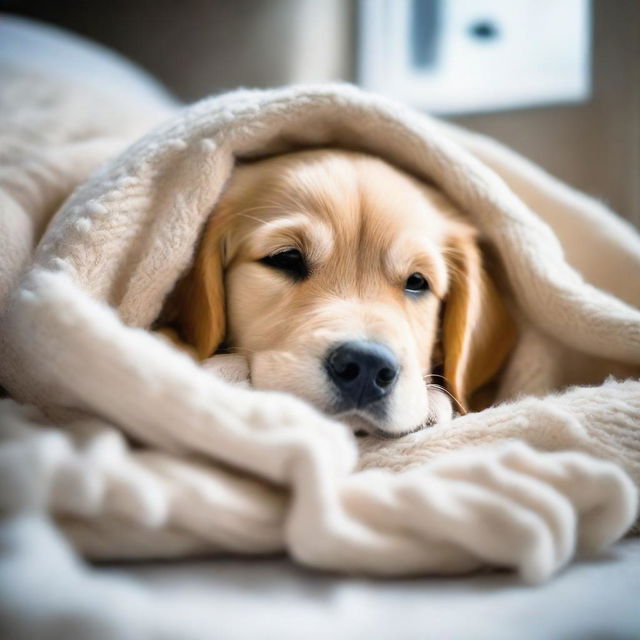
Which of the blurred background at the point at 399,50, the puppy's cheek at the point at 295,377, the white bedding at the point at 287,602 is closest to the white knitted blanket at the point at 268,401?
the white bedding at the point at 287,602

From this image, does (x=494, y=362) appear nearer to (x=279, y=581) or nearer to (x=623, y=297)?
(x=623, y=297)

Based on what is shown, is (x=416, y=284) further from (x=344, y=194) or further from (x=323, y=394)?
(x=323, y=394)

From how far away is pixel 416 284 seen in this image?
51.9 inches

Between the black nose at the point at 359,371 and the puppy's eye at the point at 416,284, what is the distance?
0.33 m

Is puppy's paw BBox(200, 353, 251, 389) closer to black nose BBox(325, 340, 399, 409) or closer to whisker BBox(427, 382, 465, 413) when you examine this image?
black nose BBox(325, 340, 399, 409)

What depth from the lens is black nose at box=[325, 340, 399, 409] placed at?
99 centimetres

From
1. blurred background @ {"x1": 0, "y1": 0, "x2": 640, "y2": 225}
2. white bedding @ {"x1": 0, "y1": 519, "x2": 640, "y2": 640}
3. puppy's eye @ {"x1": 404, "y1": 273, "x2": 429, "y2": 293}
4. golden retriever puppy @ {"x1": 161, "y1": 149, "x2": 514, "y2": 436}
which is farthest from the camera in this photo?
blurred background @ {"x1": 0, "y1": 0, "x2": 640, "y2": 225}

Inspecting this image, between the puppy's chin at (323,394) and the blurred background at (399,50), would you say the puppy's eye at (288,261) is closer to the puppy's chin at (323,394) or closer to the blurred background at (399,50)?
the puppy's chin at (323,394)

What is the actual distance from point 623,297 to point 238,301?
0.89 meters

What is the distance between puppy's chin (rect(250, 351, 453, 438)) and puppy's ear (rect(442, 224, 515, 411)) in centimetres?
28

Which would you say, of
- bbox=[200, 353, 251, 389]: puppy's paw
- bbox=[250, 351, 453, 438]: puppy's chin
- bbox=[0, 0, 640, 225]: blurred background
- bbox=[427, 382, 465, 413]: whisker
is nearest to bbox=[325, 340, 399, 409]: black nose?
bbox=[250, 351, 453, 438]: puppy's chin

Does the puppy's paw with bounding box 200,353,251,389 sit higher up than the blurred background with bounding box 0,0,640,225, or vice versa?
the blurred background with bounding box 0,0,640,225

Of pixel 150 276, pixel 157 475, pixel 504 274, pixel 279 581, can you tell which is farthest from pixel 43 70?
pixel 279 581

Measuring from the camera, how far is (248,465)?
0.65 m
